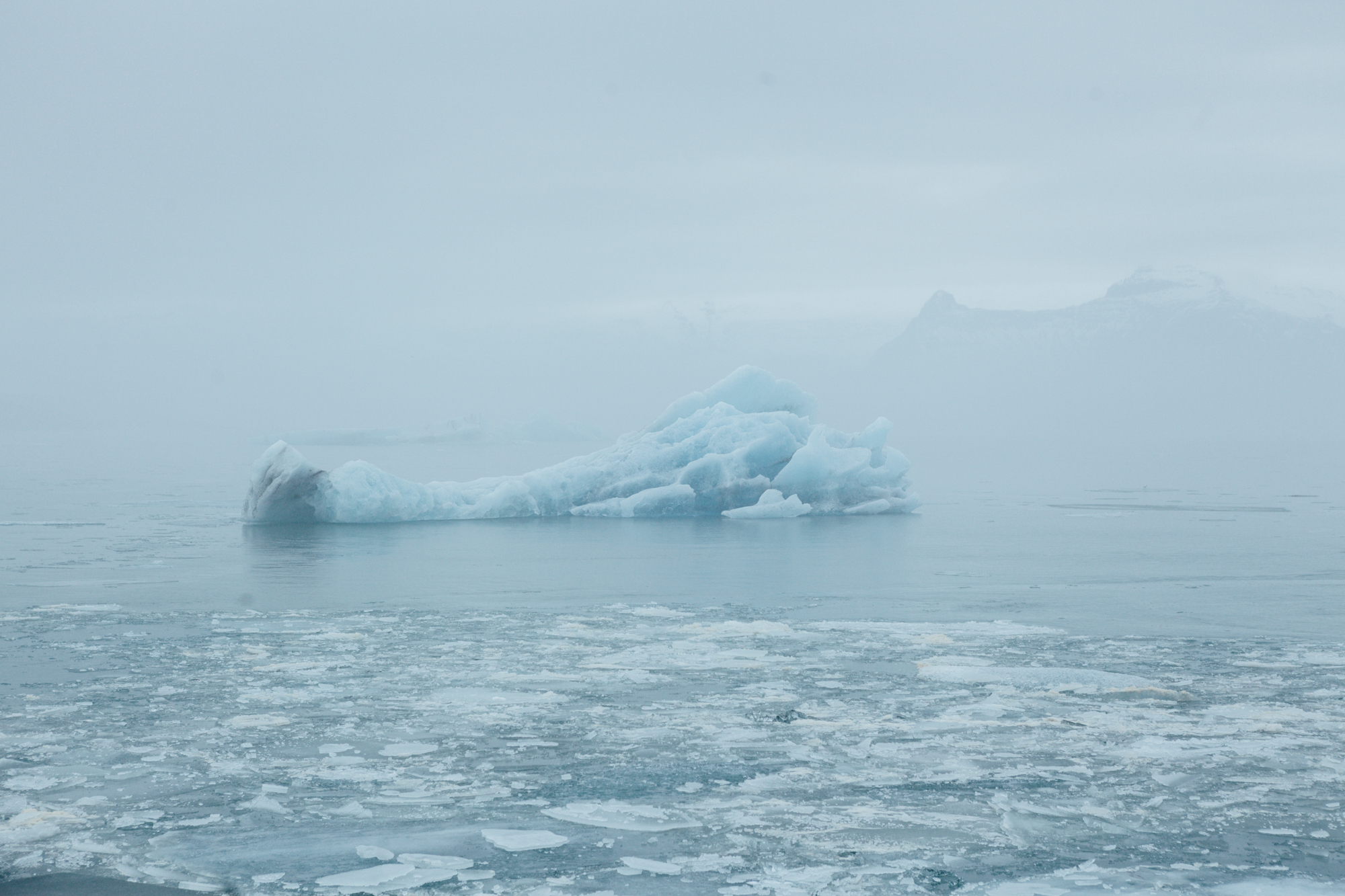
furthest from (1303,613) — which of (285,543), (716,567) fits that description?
(285,543)

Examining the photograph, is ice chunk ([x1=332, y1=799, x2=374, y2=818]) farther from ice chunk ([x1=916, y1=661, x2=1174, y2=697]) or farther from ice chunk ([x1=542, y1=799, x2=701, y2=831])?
ice chunk ([x1=916, y1=661, x2=1174, y2=697])

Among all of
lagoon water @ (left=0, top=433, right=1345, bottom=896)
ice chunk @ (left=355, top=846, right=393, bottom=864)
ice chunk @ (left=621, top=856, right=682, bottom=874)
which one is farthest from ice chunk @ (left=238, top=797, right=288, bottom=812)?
ice chunk @ (left=621, top=856, right=682, bottom=874)

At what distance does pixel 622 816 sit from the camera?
532 centimetres

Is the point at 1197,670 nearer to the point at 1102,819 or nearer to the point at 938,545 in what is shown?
the point at 1102,819

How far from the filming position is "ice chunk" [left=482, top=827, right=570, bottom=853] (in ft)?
16.3

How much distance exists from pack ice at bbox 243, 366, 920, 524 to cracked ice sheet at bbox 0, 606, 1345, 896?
11.2 metres

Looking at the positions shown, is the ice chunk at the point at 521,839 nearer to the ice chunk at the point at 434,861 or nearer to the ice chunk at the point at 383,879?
the ice chunk at the point at 434,861

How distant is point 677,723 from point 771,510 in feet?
49.9

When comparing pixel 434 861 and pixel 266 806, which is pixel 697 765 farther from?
pixel 266 806

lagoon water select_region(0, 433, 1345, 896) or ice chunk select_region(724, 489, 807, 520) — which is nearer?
lagoon water select_region(0, 433, 1345, 896)

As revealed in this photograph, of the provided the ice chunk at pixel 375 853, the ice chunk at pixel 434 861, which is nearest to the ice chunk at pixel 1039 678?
the ice chunk at pixel 434 861

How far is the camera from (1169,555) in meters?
16.3

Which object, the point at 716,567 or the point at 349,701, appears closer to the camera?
the point at 349,701

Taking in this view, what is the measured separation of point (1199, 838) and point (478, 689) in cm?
439
